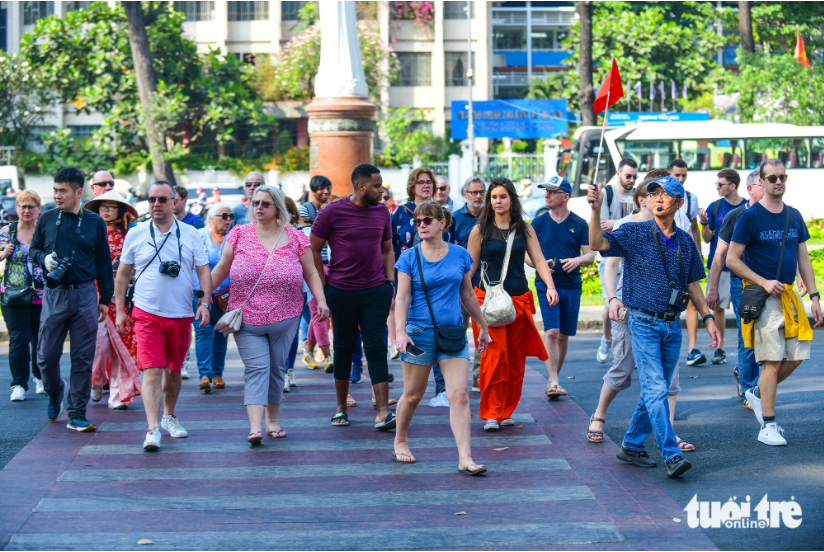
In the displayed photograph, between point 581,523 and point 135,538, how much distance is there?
2.35m

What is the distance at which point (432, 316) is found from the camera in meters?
6.09

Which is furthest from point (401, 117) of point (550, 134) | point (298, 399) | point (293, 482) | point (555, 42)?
point (293, 482)

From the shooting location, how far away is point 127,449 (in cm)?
677

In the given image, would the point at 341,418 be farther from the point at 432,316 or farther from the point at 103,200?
the point at 103,200

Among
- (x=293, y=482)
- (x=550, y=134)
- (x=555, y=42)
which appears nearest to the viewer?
(x=293, y=482)

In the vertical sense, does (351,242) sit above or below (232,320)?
above

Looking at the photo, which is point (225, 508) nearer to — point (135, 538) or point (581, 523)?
point (135, 538)

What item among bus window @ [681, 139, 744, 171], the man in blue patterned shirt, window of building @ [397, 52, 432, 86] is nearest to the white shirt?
the man in blue patterned shirt

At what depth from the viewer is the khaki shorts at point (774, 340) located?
6.62 metres

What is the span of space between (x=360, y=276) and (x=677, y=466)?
2697 mm

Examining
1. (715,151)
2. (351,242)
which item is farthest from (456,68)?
(351,242)

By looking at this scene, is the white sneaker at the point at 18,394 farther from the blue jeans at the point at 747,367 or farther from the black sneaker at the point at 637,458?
the blue jeans at the point at 747,367

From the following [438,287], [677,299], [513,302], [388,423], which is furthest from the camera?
[513,302]

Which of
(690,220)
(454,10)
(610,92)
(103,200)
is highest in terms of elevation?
(454,10)
